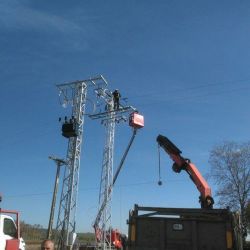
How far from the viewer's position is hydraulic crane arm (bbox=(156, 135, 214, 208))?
47.1ft

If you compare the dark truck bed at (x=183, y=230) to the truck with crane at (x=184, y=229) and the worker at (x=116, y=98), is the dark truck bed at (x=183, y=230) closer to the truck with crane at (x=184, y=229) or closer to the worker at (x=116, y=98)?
the truck with crane at (x=184, y=229)

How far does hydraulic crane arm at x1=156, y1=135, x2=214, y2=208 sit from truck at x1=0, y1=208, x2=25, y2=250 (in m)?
6.21

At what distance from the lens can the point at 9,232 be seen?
12859 mm

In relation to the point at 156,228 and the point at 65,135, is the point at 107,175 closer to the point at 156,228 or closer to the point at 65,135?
the point at 65,135

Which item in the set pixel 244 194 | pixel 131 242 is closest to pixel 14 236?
pixel 131 242

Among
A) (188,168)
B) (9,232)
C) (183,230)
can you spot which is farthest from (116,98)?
(183,230)

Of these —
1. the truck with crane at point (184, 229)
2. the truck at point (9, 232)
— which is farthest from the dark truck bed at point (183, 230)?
the truck at point (9, 232)

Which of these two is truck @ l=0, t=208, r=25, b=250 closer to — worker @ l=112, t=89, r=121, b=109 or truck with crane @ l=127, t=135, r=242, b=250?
truck with crane @ l=127, t=135, r=242, b=250

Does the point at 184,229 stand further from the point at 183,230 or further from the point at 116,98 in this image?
the point at 116,98

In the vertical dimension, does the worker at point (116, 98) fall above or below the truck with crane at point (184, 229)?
above

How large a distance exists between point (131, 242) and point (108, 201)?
17.0 meters

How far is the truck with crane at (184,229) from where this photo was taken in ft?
29.5

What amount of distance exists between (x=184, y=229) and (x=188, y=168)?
21.9 ft

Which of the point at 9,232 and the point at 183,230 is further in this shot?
the point at 9,232
